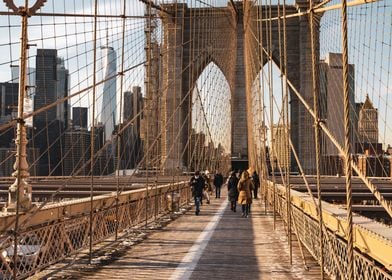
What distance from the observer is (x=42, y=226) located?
5676mm

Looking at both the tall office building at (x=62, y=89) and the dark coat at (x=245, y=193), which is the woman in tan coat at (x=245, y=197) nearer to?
the dark coat at (x=245, y=193)

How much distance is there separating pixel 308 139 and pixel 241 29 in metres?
8.18

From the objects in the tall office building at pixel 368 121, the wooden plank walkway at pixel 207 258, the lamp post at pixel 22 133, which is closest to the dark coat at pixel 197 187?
the wooden plank walkway at pixel 207 258

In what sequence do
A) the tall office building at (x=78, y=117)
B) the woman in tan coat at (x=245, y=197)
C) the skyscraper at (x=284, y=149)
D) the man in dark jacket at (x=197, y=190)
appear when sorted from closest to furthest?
the skyscraper at (x=284, y=149), the woman in tan coat at (x=245, y=197), the man in dark jacket at (x=197, y=190), the tall office building at (x=78, y=117)

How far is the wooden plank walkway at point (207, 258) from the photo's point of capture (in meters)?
5.64

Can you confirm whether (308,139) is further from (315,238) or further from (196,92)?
(315,238)

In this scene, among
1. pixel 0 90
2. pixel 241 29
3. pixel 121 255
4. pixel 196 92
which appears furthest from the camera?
pixel 241 29

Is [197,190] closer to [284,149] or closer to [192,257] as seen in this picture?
[284,149]

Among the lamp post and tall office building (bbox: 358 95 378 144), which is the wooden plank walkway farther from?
tall office building (bbox: 358 95 378 144)

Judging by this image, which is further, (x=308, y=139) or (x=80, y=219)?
(x=308, y=139)

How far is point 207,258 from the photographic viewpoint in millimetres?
6625

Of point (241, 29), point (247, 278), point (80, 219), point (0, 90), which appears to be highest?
point (241, 29)

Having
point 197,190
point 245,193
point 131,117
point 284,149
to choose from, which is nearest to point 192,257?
point 284,149

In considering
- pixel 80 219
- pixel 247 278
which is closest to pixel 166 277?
pixel 247 278
